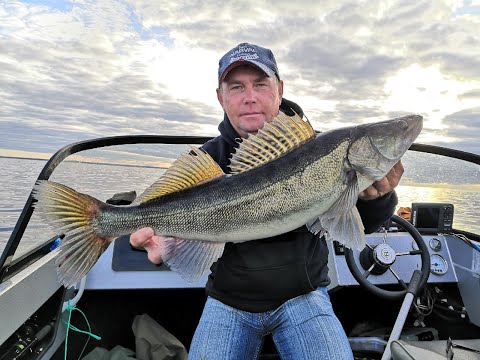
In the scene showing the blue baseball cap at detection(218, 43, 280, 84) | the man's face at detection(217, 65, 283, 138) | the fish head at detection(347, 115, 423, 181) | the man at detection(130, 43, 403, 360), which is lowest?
the man at detection(130, 43, 403, 360)

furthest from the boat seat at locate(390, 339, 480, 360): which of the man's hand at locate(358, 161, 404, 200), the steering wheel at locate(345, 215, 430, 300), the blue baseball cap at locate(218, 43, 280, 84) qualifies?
the blue baseball cap at locate(218, 43, 280, 84)

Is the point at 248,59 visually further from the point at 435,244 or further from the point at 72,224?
the point at 435,244

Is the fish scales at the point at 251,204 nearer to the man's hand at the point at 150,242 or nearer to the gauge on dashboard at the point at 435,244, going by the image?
the man's hand at the point at 150,242

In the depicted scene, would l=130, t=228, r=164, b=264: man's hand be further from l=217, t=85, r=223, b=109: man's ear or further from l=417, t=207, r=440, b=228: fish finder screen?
l=417, t=207, r=440, b=228: fish finder screen

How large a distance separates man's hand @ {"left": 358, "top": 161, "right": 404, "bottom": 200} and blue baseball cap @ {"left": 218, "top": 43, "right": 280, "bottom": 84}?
1.04 metres

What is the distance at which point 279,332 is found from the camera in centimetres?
238

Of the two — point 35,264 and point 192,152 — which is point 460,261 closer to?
point 192,152

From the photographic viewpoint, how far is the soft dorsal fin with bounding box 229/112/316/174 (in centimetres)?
209

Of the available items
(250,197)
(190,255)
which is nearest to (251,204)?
(250,197)

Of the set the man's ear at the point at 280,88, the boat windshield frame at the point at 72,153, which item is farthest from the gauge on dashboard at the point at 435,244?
the man's ear at the point at 280,88

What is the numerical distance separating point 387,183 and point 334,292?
187 centimetres

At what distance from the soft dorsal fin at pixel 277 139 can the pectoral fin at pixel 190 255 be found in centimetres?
47

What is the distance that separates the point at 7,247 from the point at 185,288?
1.60m

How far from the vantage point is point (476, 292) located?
376cm
